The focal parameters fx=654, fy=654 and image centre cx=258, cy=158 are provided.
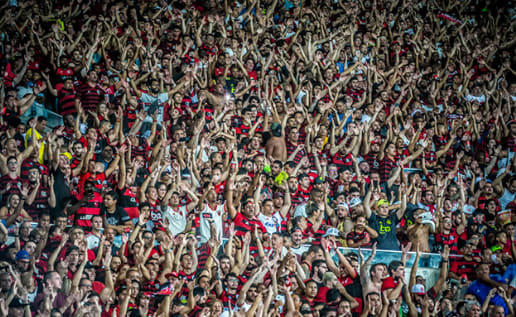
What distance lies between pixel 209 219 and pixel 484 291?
9.85 feet

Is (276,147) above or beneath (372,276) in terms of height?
above

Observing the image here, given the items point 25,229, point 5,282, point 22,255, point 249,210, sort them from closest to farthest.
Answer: point 5,282, point 22,255, point 25,229, point 249,210

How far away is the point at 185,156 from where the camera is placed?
7.42 metres

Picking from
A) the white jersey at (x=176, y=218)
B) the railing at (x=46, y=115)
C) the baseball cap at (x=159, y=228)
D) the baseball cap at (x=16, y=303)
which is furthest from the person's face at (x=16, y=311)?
the railing at (x=46, y=115)

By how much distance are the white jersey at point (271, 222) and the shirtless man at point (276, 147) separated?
0.86 meters

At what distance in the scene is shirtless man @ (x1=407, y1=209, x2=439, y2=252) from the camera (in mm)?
7254

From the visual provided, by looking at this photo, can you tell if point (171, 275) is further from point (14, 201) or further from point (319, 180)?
point (319, 180)

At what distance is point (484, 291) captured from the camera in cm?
690

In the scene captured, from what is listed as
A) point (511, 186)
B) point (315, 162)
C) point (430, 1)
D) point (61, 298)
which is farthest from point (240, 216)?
point (430, 1)

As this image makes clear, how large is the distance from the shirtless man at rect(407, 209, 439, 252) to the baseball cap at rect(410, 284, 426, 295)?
498mm

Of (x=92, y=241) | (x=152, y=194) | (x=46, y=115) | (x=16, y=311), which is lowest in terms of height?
(x=16, y=311)

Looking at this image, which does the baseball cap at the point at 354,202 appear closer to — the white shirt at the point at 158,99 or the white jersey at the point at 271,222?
the white jersey at the point at 271,222

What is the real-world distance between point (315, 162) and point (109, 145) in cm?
239

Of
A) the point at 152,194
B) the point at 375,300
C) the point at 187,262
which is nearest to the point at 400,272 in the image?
the point at 375,300
